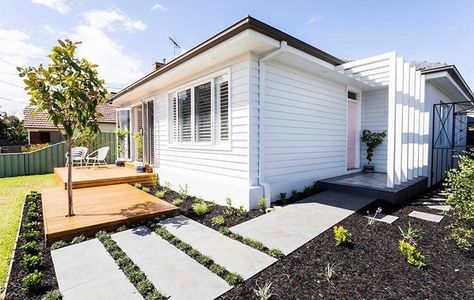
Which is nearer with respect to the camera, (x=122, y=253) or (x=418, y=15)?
(x=122, y=253)

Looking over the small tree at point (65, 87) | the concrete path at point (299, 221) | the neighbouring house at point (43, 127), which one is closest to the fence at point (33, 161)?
the neighbouring house at point (43, 127)

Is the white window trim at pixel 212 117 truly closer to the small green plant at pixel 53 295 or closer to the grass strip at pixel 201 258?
the grass strip at pixel 201 258

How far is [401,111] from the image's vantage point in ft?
16.3

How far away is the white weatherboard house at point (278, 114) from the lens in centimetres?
466

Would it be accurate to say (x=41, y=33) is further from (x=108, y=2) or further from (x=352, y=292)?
(x=352, y=292)

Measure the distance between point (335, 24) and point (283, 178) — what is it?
5033mm

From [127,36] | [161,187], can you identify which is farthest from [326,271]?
[127,36]

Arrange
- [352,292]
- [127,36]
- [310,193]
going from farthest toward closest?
1. [127,36]
2. [310,193]
3. [352,292]

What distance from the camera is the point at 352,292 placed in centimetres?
224

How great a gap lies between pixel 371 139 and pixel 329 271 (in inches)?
245

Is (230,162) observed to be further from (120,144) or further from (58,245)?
(120,144)

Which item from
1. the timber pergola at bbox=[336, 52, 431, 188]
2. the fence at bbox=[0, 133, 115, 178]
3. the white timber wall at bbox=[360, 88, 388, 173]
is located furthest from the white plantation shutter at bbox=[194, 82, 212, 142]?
the fence at bbox=[0, 133, 115, 178]

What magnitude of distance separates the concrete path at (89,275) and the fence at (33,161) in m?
9.37

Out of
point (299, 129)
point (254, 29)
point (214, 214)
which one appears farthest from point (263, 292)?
point (299, 129)
